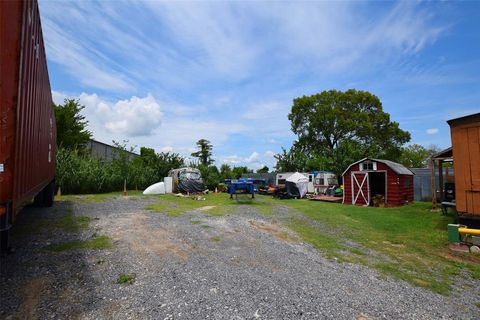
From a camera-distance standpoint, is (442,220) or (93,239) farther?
(442,220)

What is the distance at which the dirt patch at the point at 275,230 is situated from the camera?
8.07 metres

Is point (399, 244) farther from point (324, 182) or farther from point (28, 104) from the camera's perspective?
point (324, 182)

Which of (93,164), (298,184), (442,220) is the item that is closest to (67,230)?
(442,220)

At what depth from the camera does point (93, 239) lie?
6605 mm

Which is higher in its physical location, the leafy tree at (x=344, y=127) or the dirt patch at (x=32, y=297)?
the leafy tree at (x=344, y=127)

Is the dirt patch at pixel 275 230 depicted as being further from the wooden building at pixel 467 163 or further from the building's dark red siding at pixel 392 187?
the building's dark red siding at pixel 392 187

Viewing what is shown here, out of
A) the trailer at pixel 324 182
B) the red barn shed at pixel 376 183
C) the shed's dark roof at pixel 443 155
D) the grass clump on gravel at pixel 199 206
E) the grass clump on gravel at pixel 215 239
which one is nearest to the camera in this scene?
the grass clump on gravel at pixel 215 239

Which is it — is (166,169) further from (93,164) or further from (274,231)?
(274,231)

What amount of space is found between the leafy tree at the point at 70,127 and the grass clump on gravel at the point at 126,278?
22616mm

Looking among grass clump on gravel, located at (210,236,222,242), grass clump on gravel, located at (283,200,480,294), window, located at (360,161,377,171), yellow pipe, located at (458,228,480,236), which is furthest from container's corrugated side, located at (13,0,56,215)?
window, located at (360,161,377,171)

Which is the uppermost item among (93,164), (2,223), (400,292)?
(93,164)

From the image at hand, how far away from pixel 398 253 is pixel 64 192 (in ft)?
63.3

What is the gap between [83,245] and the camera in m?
6.11

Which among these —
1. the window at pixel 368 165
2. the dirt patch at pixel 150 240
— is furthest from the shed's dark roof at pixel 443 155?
the dirt patch at pixel 150 240
